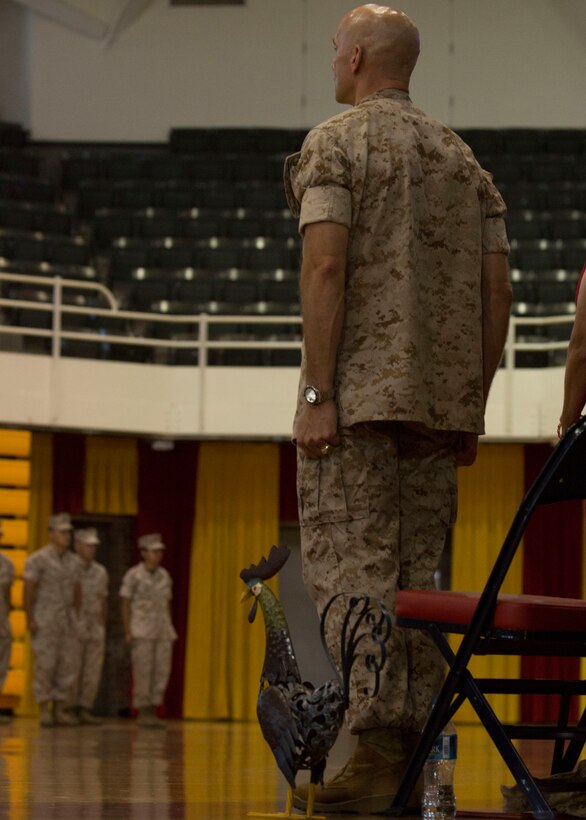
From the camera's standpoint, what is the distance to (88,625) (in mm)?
11648

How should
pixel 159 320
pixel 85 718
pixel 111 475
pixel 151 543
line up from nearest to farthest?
pixel 85 718 → pixel 151 543 → pixel 159 320 → pixel 111 475

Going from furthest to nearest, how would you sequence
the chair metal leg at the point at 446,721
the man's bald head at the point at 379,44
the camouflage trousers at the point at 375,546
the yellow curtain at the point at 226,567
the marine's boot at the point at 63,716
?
the yellow curtain at the point at 226,567
the marine's boot at the point at 63,716
the man's bald head at the point at 379,44
the camouflage trousers at the point at 375,546
the chair metal leg at the point at 446,721

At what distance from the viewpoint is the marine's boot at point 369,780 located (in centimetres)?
263

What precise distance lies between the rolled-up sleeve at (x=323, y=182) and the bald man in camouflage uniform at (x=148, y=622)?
9.29 metres

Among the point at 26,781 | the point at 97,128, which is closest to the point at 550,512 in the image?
the point at 97,128

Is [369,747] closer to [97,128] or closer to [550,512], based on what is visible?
[550,512]

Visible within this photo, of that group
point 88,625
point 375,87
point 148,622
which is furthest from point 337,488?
point 148,622

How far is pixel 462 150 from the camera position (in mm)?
2971

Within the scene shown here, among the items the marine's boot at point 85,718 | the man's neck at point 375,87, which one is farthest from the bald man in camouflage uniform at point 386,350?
the marine's boot at point 85,718

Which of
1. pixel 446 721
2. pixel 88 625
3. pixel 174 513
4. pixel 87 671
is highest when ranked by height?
pixel 174 513

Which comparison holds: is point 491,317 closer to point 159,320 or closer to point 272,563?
point 272,563

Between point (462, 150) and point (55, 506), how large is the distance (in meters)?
10.5

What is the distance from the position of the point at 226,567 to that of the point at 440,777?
10865 millimetres

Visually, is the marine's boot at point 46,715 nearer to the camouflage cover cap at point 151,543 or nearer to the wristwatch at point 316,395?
the camouflage cover cap at point 151,543
